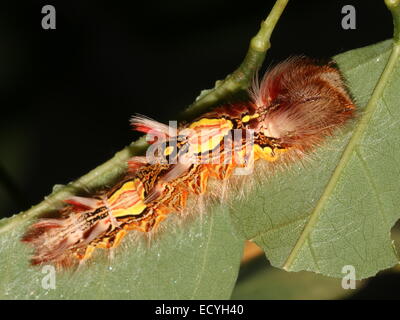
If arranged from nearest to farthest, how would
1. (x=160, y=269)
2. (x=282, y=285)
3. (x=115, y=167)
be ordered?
(x=115, y=167)
(x=160, y=269)
(x=282, y=285)

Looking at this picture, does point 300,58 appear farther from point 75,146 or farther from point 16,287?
point 75,146

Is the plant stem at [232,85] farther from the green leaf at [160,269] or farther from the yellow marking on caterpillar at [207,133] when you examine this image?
the green leaf at [160,269]

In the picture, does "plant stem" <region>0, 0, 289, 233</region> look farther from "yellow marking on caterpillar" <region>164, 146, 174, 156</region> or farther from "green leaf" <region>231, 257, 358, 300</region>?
"green leaf" <region>231, 257, 358, 300</region>

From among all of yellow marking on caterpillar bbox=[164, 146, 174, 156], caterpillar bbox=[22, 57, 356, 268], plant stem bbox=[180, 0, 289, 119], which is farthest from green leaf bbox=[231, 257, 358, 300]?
plant stem bbox=[180, 0, 289, 119]

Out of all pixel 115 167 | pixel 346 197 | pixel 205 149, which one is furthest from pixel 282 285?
pixel 115 167

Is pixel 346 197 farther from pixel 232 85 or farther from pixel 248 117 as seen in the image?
pixel 232 85

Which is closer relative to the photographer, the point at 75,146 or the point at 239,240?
the point at 239,240
